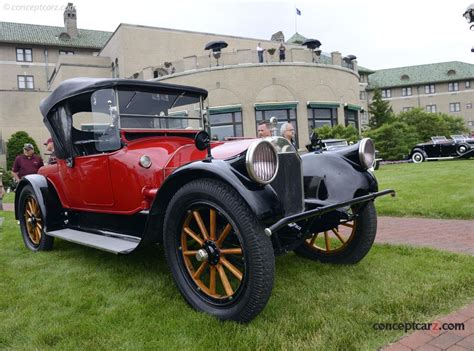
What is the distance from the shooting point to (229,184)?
2.56m

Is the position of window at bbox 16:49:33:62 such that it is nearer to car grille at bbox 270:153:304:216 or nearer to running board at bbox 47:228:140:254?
running board at bbox 47:228:140:254

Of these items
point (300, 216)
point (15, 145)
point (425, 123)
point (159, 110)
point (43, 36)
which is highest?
point (43, 36)

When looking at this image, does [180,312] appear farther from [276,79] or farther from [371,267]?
[276,79]

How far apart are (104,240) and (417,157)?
61.8 ft

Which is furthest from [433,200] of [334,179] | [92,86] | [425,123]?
[425,123]

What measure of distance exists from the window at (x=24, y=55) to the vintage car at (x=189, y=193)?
44590 millimetres

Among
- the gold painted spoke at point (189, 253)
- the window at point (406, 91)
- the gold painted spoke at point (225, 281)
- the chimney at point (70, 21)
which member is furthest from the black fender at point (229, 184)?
the window at point (406, 91)

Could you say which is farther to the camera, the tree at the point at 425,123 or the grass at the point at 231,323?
the tree at the point at 425,123

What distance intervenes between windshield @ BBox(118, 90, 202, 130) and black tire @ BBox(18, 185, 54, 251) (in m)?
1.73

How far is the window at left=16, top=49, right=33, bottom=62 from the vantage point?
42719 millimetres

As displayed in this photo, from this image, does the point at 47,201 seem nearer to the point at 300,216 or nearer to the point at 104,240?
the point at 104,240

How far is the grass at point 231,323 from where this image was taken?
242 centimetres

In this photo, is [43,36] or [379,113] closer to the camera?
[379,113]

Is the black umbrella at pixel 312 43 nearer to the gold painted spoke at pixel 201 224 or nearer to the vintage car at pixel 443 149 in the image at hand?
the vintage car at pixel 443 149
